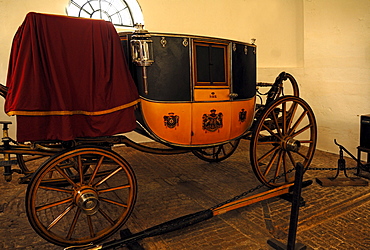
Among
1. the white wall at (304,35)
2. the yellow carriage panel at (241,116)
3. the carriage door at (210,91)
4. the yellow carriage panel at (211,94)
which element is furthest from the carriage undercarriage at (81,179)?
the white wall at (304,35)

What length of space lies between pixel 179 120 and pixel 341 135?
369cm

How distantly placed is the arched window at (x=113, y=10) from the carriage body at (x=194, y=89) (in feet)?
10.8

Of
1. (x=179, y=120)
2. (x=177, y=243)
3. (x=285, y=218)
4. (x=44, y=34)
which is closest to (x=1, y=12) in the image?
(x=44, y=34)

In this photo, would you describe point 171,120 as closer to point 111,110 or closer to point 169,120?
point 169,120

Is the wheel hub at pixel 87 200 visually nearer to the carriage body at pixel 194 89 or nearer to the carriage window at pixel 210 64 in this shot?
the carriage body at pixel 194 89

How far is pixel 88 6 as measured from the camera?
5715mm

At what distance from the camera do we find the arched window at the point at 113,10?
5.67 m

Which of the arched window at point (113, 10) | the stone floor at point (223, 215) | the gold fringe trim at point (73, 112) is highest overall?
the arched window at point (113, 10)

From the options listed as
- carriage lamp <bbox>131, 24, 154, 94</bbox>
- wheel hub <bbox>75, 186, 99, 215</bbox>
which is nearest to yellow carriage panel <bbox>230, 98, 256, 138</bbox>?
carriage lamp <bbox>131, 24, 154, 94</bbox>

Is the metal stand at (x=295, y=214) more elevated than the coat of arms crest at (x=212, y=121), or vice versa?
the coat of arms crest at (x=212, y=121)

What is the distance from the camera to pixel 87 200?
6.76 ft

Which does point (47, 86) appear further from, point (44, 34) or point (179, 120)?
point (179, 120)

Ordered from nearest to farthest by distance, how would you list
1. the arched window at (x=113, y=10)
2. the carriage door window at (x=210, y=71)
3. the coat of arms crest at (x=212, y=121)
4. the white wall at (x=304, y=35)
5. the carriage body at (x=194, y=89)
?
the carriage body at (x=194, y=89) < the carriage door window at (x=210, y=71) < the coat of arms crest at (x=212, y=121) < the white wall at (x=304, y=35) < the arched window at (x=113, y=10)

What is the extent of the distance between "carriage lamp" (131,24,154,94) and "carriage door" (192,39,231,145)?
17.9 inches
